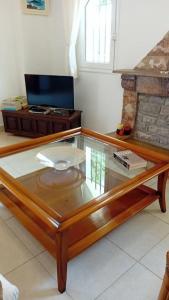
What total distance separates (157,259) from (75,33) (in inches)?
116

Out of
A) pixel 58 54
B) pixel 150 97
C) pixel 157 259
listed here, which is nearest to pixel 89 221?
pixel 157 259

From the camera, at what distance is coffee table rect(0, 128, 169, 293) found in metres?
1.18

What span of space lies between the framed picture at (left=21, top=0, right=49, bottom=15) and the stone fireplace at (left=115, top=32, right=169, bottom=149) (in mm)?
1648

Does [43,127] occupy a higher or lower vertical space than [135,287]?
higher

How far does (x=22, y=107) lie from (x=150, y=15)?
7.13ft

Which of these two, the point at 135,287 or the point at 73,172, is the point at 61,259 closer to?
the point at 135,287

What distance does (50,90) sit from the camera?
3.32 meters

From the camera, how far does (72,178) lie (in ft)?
5.68

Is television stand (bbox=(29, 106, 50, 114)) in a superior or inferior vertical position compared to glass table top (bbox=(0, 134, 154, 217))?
superior

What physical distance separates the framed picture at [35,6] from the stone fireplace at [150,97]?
5.41 ft

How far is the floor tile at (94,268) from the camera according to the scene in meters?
1.24

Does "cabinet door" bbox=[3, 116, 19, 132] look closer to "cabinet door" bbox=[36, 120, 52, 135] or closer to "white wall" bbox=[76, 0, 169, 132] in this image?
"cabinet door" bbox=[36, 120, 52, 135]

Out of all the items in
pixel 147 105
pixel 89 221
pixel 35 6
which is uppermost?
pixel 35 6

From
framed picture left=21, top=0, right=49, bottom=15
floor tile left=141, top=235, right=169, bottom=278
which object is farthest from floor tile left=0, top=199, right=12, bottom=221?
framed picture left=21, top=0, right=49, bottom=15
